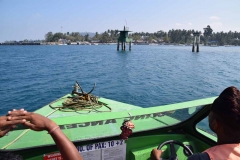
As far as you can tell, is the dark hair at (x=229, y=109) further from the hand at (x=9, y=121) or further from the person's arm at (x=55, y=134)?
the hand at (x=9, y=121)

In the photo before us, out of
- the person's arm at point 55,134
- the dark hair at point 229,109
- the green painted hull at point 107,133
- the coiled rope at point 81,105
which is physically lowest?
the coiled rope at point 81,105

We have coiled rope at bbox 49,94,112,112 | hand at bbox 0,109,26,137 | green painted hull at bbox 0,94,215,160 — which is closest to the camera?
hand at bbox 0,109,26,137

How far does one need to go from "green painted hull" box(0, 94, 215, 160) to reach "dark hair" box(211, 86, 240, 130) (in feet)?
5.04

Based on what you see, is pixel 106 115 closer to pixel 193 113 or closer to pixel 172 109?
pixel 172 109

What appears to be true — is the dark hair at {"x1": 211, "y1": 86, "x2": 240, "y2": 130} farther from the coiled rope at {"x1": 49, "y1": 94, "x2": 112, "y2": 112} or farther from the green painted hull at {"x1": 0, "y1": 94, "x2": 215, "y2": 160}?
the coiled rope at {"x1": 49, "y1": 94, "x2": 112, "y2": 112}

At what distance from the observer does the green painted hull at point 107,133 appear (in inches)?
114

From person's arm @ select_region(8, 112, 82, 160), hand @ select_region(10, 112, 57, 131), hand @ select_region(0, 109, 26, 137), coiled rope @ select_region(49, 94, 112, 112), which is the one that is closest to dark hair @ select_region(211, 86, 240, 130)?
person's arm @ select_region(8, 112, 82, 160)

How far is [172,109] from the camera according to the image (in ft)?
11.3

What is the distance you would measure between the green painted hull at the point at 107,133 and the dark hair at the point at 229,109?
5.04 ft

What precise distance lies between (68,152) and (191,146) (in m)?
2.97

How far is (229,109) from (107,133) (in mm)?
2082

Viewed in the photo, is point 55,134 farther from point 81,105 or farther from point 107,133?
point 81,105

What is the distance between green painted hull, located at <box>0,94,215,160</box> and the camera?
2.90m

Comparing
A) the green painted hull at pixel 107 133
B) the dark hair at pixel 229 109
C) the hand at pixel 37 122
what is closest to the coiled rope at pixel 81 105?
the green painted hull at pixel 107 133
